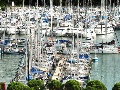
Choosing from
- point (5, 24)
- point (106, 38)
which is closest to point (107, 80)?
point (106, 38)

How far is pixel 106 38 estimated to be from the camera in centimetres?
5525

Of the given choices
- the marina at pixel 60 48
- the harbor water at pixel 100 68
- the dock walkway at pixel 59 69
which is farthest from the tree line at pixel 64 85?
the dock walkway at pixel 59 69

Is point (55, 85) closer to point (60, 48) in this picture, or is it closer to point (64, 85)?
point (64, 85)

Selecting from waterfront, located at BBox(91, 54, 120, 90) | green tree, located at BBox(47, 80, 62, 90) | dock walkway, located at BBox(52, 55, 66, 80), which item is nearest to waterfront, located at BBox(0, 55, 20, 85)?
dock walkway, located at BBox(52, 55, 66, 80)

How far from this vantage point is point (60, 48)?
157ft

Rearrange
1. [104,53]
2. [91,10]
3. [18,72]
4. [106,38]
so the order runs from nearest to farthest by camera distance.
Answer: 1. [18,72]
2. [104,53]
3. [106,38]
4. [91,10]

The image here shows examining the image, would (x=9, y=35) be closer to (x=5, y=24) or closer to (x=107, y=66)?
(x=5, y=24)

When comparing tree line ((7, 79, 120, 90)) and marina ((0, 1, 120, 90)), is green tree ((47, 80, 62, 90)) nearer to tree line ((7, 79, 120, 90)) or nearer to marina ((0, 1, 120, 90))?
tree line ((7, 79, 120, 90))

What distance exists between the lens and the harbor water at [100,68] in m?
38.3

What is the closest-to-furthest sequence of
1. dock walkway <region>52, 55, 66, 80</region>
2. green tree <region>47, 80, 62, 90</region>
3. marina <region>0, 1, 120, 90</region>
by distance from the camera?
green tree <region>47, 80, 62, 90</region>, dock walkway <region>52, 55, 66, 80</region>, marina <region>0, 1, 120, 90</region>

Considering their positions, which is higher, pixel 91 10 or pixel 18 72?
pixel 91 10

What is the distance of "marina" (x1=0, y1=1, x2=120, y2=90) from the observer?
38.0 meters

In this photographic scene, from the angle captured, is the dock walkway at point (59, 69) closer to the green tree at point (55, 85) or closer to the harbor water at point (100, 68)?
the harbor water at point (100, 68)

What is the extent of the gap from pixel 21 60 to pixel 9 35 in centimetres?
1310
